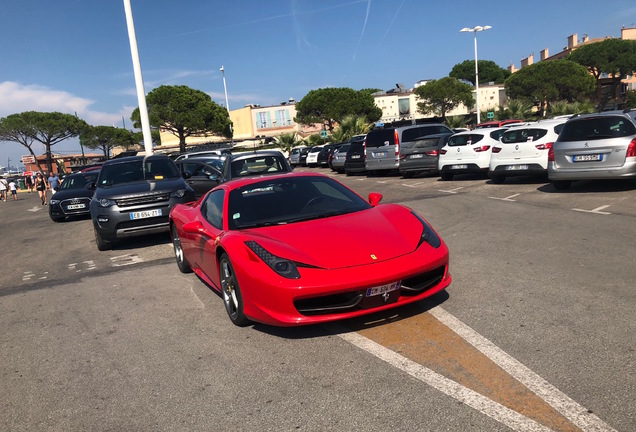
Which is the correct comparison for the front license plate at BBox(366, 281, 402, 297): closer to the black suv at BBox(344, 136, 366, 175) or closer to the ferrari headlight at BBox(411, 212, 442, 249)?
the ferrari headlight at BBox(411, 212, 442, 249)

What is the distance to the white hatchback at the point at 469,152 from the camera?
52.7 ft

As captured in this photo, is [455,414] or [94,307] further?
[94,307]

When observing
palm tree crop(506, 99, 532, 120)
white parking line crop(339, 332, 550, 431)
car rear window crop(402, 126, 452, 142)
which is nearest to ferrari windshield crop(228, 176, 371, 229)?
white parking line crop(339, 332, 550, 431)

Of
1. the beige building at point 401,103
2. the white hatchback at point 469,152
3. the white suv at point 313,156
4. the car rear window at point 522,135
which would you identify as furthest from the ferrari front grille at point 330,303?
the beige building at point 401,103

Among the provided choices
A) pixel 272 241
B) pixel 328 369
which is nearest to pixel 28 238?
pixel 272 241

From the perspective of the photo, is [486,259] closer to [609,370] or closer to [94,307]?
[609,370]

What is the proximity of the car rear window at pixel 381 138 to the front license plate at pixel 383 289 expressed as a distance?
56.6ft

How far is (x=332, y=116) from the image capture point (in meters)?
73.2

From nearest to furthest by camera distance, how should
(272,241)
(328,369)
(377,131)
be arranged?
(328,369)
(272,241)
(377,131)

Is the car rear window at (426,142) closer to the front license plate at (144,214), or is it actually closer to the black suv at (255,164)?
the black suv at (255,164)

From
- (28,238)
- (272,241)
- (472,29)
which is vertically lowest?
(28,238)

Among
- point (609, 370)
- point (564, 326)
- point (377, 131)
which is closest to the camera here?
point (609, 370)

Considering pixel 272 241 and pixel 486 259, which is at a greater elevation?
pixel 272 241

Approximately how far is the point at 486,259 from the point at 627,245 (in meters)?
1.83
